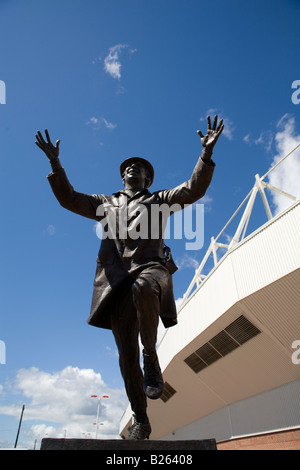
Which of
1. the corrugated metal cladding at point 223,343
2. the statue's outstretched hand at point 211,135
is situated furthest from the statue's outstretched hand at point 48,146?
the corrugated metal cladding at point 223,343

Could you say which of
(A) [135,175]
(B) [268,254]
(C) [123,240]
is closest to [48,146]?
(A) [135,175]

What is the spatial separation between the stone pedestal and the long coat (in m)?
1.07

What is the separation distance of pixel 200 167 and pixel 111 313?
1516 millimetres

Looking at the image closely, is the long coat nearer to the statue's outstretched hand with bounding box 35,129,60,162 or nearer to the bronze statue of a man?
the bronze statue of a man

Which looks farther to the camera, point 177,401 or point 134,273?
point 177,401

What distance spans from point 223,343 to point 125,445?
10.2 meters

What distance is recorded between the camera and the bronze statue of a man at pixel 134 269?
92.8 inches

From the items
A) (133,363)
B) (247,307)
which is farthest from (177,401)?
(133,363)

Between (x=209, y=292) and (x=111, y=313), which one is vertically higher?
(x=209, y=292)

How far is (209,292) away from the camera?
11.1m

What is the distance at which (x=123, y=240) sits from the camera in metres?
2.95

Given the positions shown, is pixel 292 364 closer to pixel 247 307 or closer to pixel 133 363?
pixel 247 307

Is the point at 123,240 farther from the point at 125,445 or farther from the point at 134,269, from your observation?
the point at 125,445

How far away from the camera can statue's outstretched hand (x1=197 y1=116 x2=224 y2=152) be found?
2.80 meters
